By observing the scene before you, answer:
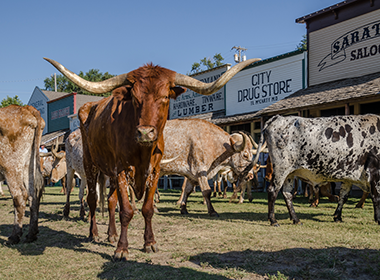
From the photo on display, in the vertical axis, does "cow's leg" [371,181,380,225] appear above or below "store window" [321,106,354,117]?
below

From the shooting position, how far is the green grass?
12.3 feet

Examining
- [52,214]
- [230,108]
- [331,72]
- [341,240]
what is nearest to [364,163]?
[341,240]

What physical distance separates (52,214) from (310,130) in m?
6.22

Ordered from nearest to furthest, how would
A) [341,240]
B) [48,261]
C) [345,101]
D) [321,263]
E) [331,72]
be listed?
[321,263] < [48,261] < [341,240] < [345,101] < [331,72]

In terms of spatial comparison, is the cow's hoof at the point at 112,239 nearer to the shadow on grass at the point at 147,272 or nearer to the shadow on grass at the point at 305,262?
the shadow on grass at the point at 147,272

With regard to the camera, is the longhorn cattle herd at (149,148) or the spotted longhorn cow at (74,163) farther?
the spotted longhorn cow at (74,163)

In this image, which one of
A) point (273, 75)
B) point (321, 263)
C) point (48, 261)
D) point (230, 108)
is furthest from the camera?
point (230, 108)

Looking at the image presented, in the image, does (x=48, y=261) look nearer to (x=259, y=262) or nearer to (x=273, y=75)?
(x=259, y=262)

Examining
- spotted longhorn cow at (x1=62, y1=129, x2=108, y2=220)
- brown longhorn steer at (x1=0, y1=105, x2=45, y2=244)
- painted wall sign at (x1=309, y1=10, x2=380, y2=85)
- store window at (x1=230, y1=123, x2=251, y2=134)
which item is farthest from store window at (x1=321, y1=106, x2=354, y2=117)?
brown longhorn steer at (x1=0, y1=105, x2=45, y2=244)

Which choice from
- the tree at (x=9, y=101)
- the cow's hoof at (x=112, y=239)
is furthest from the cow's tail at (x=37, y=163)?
the tree at (x=9, y=101)

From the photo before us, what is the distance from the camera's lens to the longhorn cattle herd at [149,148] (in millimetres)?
4445

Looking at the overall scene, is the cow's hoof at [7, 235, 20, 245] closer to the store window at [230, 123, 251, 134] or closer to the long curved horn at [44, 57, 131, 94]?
the long curved horn at [44, 57, 131, 94]

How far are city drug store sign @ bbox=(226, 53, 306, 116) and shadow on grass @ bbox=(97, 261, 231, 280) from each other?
51.2ft

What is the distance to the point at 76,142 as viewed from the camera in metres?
8.92
